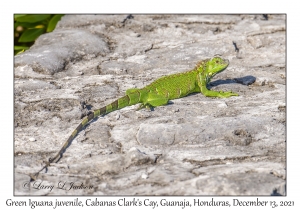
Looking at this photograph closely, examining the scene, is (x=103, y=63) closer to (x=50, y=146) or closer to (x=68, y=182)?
(x=50, y=146)

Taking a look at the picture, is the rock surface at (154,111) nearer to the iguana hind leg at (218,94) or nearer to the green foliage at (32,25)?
the iguana hind leg at (218,94)

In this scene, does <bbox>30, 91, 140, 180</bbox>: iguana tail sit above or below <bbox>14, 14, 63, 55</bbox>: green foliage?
below

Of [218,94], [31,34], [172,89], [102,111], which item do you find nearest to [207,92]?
[218,94]

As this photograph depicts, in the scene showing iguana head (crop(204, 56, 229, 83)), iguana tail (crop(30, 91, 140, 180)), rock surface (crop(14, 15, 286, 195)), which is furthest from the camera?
iguana head (crop(204, 56, 229, 83))

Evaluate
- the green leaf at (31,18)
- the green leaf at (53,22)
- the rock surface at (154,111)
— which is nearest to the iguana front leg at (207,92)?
the rock surface at (154,111)

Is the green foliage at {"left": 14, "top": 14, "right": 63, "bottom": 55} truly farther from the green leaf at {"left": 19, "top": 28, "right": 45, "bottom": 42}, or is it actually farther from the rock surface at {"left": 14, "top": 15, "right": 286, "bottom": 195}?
the rock surface at {"left": 14, "top": 15, "right": 286, "bottom": 195}

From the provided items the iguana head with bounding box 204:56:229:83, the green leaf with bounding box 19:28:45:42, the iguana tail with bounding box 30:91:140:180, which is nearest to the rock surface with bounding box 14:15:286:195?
the iguana tail with bounding box 30:91:140:180

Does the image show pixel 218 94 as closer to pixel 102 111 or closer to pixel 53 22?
pixel 102 111
